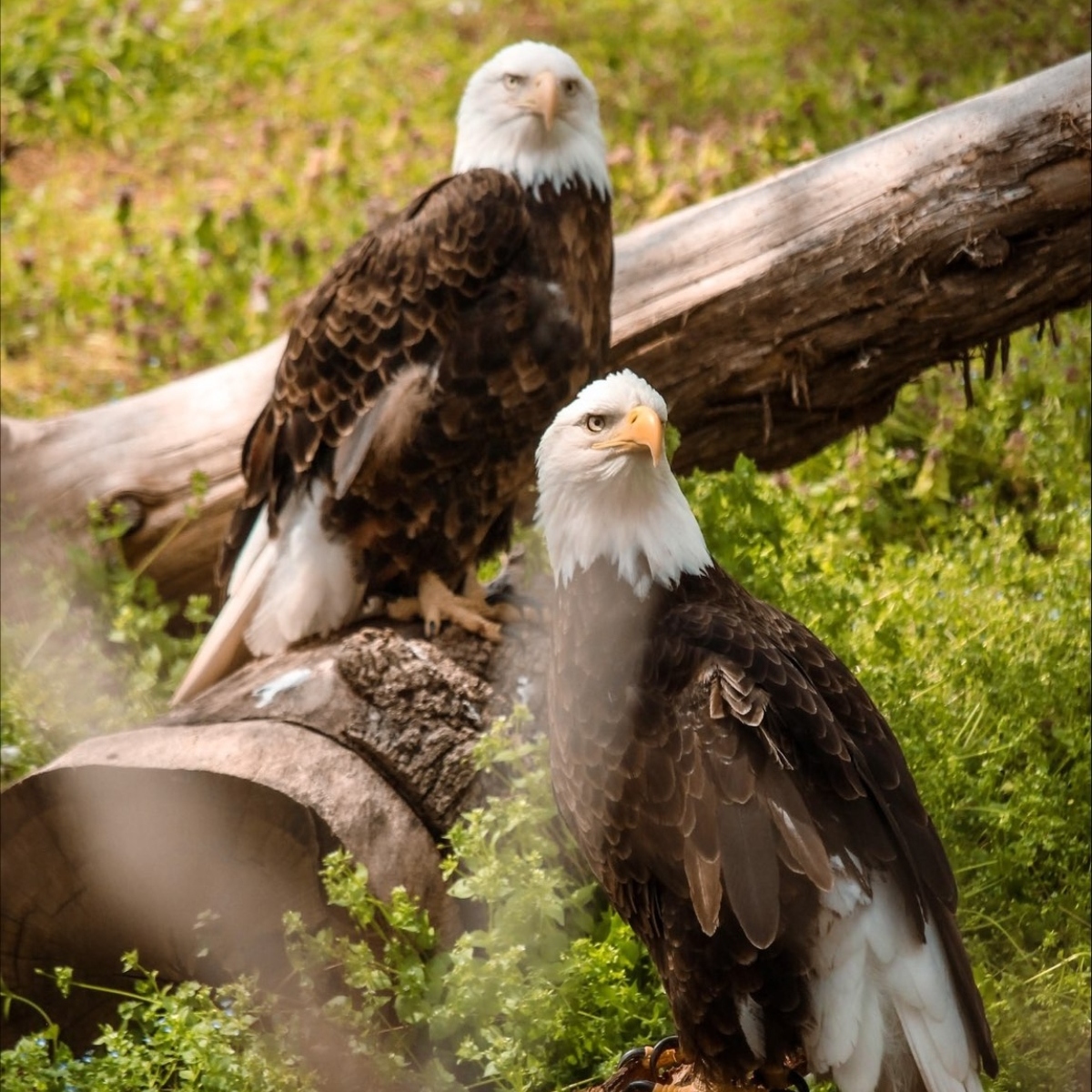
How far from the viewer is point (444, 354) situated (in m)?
3.78

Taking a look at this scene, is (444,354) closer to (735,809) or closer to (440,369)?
(440,369)

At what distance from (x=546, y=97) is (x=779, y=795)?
2.06 meters

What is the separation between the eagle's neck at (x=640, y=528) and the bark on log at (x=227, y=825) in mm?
890

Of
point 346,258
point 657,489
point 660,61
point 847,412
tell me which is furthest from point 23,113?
point 657,489

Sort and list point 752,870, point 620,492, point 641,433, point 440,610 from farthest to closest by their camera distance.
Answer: point 440,610, point 620,492, point 641,433, point 752,870

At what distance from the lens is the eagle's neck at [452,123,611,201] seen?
3.83 meters

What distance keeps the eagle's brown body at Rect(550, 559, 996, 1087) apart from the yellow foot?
116 cm

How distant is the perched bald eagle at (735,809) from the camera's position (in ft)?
7.91

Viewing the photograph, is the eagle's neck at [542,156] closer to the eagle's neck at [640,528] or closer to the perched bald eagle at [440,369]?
the perched bald eagle at [440,369]

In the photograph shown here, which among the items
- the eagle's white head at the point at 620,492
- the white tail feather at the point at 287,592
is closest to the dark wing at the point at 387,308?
the white tail feather at the point at 287,592

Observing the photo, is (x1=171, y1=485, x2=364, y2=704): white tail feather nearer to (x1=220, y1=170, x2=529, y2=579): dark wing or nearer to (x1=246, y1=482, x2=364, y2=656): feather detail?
(x1=246, y1=482, x2=364, y2=656): feather detail

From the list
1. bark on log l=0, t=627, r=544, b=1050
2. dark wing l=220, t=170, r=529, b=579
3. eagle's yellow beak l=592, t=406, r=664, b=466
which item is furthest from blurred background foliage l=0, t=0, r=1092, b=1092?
eagle's yellow beak l=592, t=406, r=664, b=466

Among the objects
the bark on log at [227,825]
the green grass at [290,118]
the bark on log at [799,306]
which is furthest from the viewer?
the green grass at [290,118]

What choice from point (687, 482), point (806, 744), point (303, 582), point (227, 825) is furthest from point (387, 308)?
point (806, 744)
